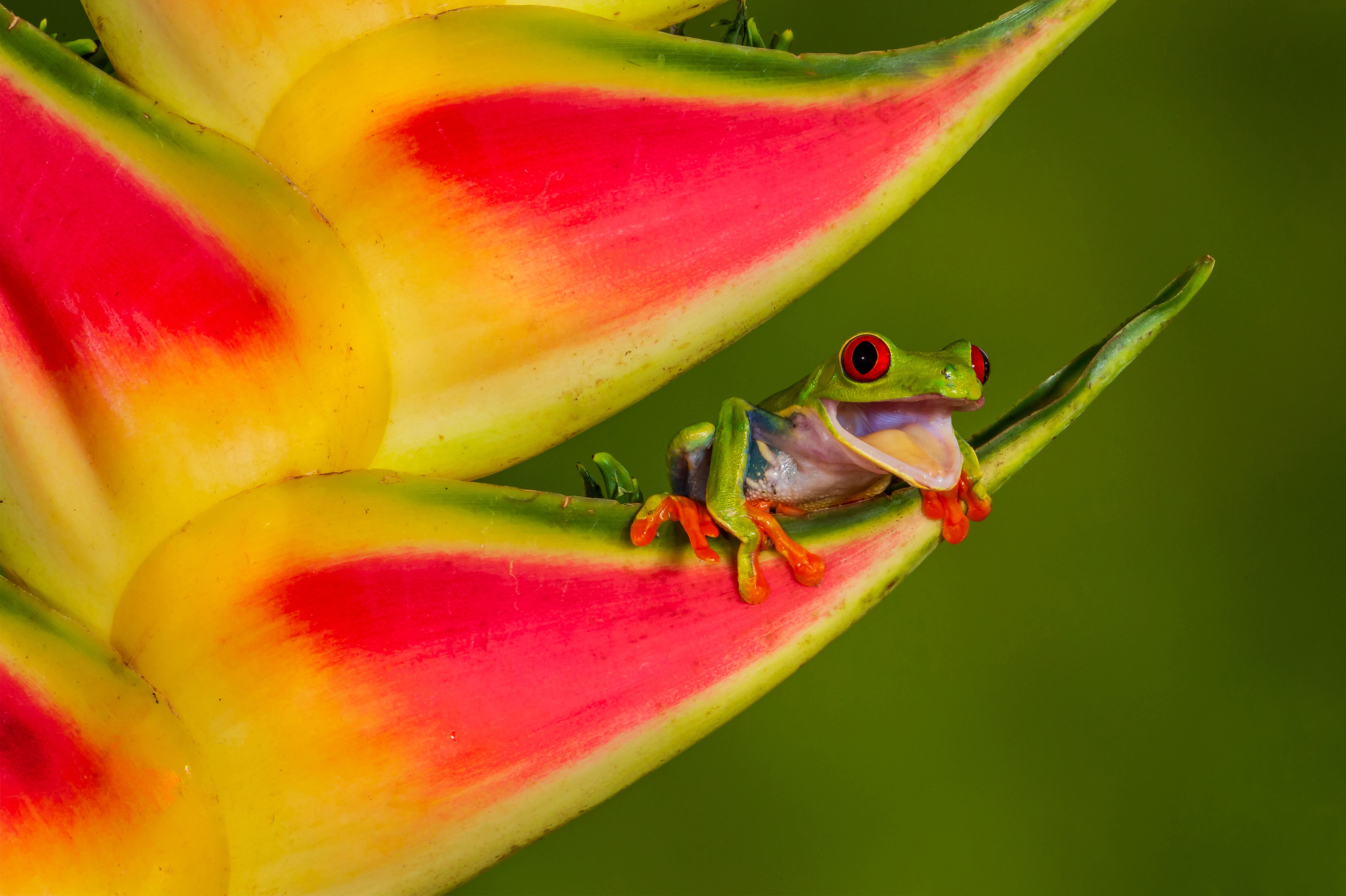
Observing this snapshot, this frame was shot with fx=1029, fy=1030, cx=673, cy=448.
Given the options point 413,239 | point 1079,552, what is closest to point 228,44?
point 413,239

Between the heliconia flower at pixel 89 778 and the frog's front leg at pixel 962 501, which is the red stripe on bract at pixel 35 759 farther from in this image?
the frog's front leg at pixel 962 501

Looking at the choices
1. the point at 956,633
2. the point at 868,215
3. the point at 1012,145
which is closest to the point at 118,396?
the point at 868,215

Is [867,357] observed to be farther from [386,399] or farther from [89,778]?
[89,778]

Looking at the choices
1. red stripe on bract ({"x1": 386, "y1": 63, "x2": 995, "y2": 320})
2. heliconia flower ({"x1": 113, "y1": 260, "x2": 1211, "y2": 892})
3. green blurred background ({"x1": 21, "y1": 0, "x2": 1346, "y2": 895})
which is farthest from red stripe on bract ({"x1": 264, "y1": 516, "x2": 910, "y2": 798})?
green blurred background ({"x1": 21, "y1": 0, "x2": 1346, "y2": 895})

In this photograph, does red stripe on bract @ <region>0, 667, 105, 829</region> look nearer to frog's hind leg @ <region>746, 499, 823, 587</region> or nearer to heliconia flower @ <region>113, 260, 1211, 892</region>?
heliconia flower @ <region>113, 260, 1211, 892</region>

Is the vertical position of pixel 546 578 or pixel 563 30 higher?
pixel 563 30

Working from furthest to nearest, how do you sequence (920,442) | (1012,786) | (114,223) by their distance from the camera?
1. (1012,786)
2. (920,442)
3. (114,223)

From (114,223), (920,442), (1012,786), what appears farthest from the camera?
(1012,786)

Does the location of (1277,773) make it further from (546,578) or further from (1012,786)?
(546,578)

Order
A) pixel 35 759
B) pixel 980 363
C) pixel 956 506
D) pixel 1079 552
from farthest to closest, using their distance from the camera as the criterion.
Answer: pixel 1079 552, pixel 980 363, pixel 956 506, pixel 35 759
